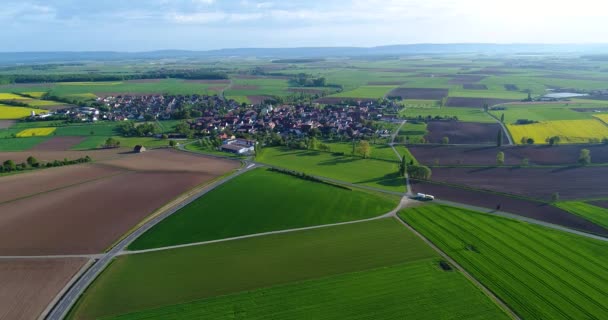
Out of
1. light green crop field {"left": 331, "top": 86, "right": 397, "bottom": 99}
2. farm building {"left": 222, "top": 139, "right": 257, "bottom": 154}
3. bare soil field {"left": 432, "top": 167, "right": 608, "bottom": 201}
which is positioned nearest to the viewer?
bare soil field {"left": 432, "top": 167, "right": 608, "bottom": 201}

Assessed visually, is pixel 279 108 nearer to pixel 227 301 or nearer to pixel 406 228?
pixel 406 228

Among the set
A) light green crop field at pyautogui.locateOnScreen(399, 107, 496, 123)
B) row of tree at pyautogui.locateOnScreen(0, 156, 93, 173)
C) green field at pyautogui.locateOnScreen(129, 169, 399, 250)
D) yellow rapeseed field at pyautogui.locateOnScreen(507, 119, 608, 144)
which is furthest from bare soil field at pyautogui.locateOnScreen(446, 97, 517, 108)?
row of tree at pyautogui.locateOnScreen(0, 156, 93, 173)

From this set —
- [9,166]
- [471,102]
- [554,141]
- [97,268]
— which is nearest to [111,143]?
[9,166]

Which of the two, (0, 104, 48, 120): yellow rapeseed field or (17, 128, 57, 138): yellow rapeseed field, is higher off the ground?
(0, 104, 48, 120): yellow rapeseed field

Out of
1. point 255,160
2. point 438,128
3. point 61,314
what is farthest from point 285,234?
point 438,128

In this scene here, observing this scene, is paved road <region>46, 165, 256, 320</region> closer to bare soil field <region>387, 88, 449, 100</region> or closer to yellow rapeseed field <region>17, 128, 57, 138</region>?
yellow rapeseed field <region>17, 128, 57, 138</region>

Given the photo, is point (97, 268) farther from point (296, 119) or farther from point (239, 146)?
point (296, 119)

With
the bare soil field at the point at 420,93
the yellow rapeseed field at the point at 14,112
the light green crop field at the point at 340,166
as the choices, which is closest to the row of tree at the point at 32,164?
the light green crop field at the point at 340,166
